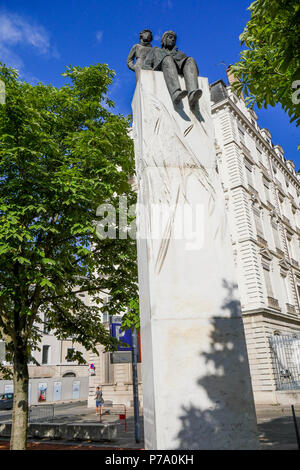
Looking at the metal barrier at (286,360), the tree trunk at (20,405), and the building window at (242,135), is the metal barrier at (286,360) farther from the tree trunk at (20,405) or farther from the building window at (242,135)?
the building window at (242,135)

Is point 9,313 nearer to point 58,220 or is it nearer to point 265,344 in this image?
point 58,220

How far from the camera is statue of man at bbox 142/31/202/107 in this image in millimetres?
5277

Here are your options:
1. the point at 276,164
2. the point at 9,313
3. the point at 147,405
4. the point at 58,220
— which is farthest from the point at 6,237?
the point at 276,164

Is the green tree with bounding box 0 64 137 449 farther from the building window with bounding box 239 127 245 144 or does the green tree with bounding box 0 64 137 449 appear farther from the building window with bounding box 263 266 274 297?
the building window with bounding box 239 127 245 144

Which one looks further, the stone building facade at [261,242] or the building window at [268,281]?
the building window at [268,281]

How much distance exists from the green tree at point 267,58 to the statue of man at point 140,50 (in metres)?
1.86

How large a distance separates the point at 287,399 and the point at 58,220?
18.0 metres

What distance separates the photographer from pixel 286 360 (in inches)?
874

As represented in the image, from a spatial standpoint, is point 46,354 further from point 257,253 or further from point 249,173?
point 249,173

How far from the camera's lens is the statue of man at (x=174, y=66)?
208 inches

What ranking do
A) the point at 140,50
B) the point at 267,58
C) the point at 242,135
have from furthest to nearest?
1. the point at 242,135
2. the point at 267,58
3. the point at 140,50

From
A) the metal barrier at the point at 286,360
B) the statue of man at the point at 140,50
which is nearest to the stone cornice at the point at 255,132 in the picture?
the metal barrier at the point at 286,360

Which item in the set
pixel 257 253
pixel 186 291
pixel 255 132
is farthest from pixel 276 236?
pixel 186 291

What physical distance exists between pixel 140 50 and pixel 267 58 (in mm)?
3680
